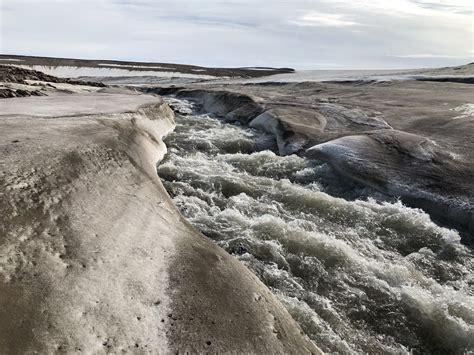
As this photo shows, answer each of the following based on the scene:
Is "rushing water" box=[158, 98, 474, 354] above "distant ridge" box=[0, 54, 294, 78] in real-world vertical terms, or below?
below

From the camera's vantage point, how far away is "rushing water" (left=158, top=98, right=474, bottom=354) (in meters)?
6.27

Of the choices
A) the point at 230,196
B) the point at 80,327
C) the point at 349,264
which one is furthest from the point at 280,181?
the point at 80,327

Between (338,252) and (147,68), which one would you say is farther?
(147,68)

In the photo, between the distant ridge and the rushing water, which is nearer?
the rushing water

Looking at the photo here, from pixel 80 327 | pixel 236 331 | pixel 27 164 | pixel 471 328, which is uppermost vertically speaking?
pixel 27 164

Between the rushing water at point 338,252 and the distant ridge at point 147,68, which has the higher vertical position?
the distant ridge at point 147,68

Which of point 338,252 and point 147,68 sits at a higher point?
point 147,68

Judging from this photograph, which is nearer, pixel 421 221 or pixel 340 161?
pixel 421 221

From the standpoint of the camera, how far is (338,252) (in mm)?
8070

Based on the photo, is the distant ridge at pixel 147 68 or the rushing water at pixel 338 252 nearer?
the rushing water at pixel 338 252

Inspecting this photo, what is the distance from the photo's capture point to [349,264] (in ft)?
25.5

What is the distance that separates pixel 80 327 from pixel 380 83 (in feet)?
125

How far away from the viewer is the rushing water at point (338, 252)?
627cm

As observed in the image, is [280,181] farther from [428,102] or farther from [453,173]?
[428,102]
